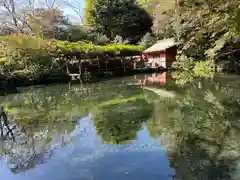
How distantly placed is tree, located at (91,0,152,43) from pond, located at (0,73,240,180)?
22.0m

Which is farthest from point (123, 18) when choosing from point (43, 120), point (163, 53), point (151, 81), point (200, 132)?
point (200, 132)

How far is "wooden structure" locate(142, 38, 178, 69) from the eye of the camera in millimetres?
29298

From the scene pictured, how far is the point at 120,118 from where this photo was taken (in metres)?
11.2

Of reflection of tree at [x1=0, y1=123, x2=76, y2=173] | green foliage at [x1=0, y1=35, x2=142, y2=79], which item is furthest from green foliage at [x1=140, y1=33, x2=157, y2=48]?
reflection of tree at [x1=0, y1=123, x2=76, y2=173]

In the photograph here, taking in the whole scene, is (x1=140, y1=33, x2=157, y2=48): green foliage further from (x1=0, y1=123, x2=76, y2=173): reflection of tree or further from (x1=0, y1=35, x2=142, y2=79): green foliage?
(x1=0, y1=123, x2=76, y2=173): reflection of tree

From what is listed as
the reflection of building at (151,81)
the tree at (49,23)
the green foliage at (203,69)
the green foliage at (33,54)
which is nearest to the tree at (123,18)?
the tree at (49,23)

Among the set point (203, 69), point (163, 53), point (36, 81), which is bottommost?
point (36, 81)

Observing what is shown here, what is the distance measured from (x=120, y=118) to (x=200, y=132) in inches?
125

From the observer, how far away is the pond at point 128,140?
6.37 m

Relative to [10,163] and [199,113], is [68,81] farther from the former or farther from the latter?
[10,163]

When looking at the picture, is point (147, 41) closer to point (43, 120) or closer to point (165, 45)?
point (165, 45)

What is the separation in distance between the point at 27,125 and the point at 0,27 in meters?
29.7

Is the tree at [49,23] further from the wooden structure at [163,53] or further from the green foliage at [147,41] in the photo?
the wooden structure at [163,53]

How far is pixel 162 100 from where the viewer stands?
1450 centimetres
